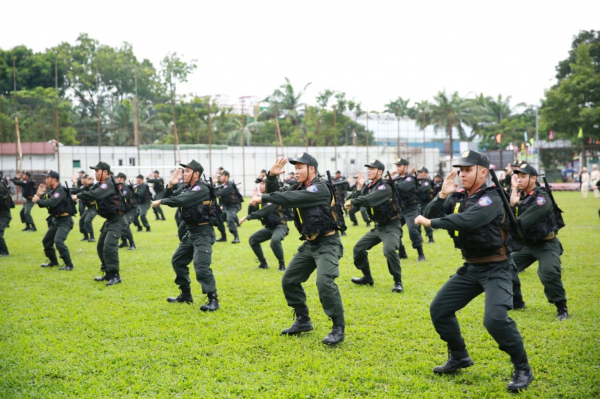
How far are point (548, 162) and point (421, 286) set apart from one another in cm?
4599

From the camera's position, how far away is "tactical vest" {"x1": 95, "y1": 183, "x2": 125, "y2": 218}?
959cm

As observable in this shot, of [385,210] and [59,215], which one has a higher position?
[385,210]

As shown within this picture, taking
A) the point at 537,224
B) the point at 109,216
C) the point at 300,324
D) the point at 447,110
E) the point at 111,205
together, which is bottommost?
the point at 300,324

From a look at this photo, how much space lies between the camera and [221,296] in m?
8.62

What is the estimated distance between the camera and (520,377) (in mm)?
4816

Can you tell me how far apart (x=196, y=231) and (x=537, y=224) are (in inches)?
196

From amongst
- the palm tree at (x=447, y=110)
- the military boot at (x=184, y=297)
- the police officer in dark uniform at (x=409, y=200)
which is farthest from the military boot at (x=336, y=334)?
the palm tree at (x=447, y=110)

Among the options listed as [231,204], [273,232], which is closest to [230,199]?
[231,204]

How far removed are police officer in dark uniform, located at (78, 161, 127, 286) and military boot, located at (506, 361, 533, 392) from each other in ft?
23.6

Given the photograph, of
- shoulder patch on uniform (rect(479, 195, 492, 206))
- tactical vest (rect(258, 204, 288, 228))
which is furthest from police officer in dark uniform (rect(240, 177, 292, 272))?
shoulder patch on uniform (rect(479, 195, 492, 206))

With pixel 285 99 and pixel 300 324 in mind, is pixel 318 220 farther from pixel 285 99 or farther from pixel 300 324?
pixel 285 99

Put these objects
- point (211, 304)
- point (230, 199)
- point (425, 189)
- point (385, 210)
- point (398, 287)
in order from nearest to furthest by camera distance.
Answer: point (211, 304) → point (398, 287) → point (385, 210) → point (425, 189) → point (230, 199)

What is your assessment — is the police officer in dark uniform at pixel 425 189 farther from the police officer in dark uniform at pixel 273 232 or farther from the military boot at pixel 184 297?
the military boot at pixel 184 297

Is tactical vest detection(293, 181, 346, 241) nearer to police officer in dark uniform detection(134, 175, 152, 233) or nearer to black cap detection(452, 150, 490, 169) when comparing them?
black cap detection(452, 150, 490, 169)
